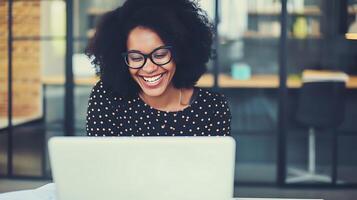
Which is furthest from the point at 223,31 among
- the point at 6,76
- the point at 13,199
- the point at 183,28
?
the point at 13,199

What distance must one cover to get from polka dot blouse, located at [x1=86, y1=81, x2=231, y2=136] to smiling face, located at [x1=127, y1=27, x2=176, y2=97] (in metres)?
0.10

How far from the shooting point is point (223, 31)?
6.83 m

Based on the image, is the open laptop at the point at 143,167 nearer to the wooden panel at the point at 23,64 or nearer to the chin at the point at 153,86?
the chin at the point at 153,86

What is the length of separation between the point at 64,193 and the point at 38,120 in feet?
16.2

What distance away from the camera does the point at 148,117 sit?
2096 millimetres

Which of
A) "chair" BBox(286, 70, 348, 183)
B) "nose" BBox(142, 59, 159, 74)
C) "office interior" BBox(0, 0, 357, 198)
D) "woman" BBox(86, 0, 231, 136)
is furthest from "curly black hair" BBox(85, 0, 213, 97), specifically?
"chair" BBox(286, 70, 348, 183)

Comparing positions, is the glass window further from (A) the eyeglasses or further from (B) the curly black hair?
(A) the eyeglasses

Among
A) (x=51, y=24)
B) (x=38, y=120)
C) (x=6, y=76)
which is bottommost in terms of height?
(x=38, y=120)

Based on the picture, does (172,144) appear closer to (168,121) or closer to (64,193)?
(64,193)

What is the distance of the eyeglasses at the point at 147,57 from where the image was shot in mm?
1945

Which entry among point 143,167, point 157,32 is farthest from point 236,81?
point 143,167

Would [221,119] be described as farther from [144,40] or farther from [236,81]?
[236,81]

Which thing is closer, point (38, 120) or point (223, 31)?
point (38, 120)

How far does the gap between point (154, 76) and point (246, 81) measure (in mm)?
4251
